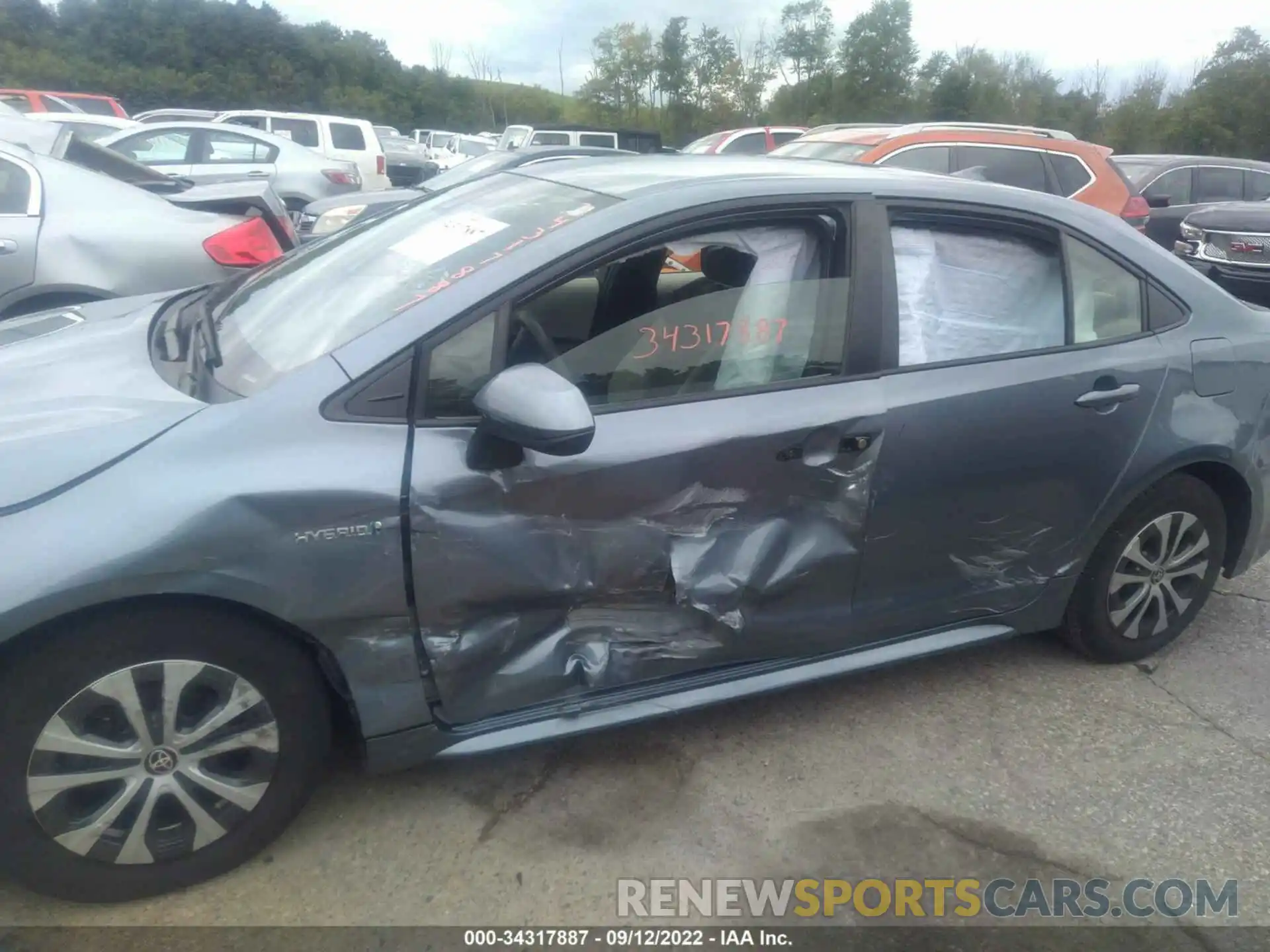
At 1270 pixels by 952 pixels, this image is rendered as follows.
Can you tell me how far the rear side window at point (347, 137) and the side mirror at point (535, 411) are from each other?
17.0m

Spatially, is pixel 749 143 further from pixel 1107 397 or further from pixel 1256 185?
pixel 1107 397

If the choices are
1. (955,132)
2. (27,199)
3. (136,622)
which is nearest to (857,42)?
(955,132)

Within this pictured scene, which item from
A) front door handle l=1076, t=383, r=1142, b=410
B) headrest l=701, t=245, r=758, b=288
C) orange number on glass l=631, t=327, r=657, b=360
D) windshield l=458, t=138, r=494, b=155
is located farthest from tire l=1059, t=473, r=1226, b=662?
windshield l=458, t=138, r=494, b=155

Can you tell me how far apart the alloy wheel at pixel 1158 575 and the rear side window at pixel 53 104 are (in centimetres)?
2069

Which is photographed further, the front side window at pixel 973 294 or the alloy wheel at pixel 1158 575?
the alloy wheel at pixel 1158 575

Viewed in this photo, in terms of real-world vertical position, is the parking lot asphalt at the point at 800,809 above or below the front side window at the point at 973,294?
below

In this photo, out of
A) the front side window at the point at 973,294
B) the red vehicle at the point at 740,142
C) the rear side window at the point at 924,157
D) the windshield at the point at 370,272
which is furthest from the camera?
the red vehicle at the point at 740,142

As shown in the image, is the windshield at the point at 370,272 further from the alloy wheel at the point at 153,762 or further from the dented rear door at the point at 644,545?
the alloy wheel at the point at 153,762

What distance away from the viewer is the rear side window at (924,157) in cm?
893

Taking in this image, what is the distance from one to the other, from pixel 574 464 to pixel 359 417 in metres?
0.50

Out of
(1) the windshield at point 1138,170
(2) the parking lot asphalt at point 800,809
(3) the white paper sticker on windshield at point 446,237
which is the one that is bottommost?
(2) the parking lot asphalt at point 800,809

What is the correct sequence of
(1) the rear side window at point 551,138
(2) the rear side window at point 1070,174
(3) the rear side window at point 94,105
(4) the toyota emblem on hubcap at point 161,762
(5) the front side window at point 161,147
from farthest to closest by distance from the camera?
(3) the rear side window at point 94,105 → (1) the rear side window at point 551,138 → (5) the front side window at point 161,147 → (2) the rear side window at point 1070,174 → (4) the toyota emblem on hubcap at point 161,762

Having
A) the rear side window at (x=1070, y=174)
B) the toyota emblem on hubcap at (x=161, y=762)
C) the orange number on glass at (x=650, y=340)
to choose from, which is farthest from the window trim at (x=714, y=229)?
the rear side window at (x=1070, y=174)

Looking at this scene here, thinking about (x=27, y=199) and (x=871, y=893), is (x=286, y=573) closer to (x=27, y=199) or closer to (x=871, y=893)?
(x=871, y=893)
